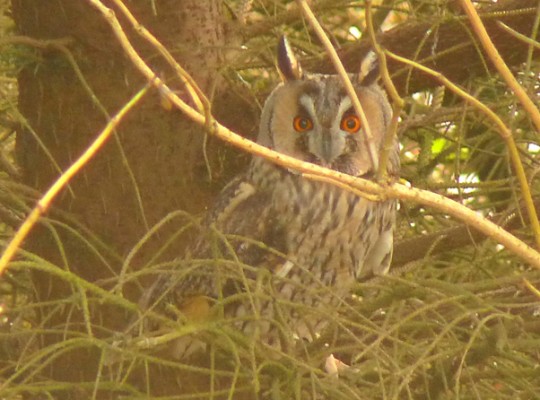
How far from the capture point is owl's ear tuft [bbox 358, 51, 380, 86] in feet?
8.63

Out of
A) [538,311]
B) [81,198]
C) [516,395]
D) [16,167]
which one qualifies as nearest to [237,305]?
[81,198]

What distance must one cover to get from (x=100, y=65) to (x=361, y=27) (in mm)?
959

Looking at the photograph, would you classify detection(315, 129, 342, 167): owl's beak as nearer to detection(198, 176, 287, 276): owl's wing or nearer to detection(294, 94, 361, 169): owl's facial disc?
detection(294, 94, 361, 169): owl's facial disc

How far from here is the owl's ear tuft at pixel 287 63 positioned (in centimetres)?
248

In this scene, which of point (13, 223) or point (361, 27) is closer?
point (13, 223)

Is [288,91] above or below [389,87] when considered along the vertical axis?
below

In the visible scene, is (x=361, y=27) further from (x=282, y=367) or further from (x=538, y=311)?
(x=282, y=367)

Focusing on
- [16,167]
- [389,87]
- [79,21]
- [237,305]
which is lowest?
[237,305]

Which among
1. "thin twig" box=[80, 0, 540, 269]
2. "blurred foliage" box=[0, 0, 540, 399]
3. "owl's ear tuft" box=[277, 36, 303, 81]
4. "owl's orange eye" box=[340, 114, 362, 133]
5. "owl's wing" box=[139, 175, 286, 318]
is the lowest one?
"owl's wing" box=[139, 175, 286, 318]

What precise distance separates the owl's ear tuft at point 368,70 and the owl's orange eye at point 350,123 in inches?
3.8

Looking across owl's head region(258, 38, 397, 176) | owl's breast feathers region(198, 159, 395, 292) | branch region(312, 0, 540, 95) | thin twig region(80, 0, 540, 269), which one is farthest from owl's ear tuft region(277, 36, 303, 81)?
thin twig region(80, 0, 540, 269)

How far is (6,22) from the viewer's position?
2734 mm

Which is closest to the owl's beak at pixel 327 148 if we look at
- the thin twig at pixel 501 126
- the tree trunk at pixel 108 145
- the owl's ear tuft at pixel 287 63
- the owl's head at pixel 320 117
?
the owl's head at pixel 320 117

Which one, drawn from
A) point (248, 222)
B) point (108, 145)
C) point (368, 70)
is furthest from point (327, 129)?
point (108, 145)
